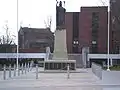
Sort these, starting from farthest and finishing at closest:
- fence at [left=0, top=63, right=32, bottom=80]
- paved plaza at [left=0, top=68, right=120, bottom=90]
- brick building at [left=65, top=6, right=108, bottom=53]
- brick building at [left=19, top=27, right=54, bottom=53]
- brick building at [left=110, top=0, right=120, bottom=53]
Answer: brick building at [left=19, top=27, right=54, bottom=53]
brick building at [left=65, top=6, right=108, bottom=53]
brick building at [left=110, top=0, right=120, bottom=53]
fence at [left=0, top=63, right=32, bottom=80]
paved plaza at [left=0, top=68, right=120, bottom=90]

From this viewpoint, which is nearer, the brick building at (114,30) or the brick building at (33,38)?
the brick building at (114,30)

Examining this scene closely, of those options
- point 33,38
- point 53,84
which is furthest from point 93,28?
point 53,84

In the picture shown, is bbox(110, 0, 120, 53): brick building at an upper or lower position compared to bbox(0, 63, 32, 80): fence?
upper

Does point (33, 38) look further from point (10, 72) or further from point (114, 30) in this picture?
point (10, 72)

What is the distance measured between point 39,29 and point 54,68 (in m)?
83.3

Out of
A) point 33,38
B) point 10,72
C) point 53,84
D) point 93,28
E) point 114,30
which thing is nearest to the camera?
point 53,84

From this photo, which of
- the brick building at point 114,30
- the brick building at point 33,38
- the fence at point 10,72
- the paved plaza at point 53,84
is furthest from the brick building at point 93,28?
the paved plaza at point 53,84

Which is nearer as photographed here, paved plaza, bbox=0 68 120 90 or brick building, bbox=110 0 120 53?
paved plaza, bbox=0 68 120 90

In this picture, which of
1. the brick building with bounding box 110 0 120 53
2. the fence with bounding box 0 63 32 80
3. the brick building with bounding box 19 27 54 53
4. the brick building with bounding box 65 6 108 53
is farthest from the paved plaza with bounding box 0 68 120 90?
the brick building with bounding box 19 27 54 53

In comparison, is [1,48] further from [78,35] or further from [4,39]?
[78,35]

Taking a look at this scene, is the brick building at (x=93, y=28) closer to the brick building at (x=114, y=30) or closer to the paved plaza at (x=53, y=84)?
the brick building at (x=114, y=30)

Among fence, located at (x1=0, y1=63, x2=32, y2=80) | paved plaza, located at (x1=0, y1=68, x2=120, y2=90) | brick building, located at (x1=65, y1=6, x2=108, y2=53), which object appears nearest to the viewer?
paved plaza, located at (x1=0, y1=68, x2=120, y2=90)

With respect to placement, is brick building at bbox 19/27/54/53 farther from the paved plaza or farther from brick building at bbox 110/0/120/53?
the paved plaza

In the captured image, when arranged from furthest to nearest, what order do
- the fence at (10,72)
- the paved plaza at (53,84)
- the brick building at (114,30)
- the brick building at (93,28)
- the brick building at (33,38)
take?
the brick building at (33,38)
the brick building at (93,28)
the brick building at (114,30)
the fence at (10,72)
the paved plaza at (53,84)
